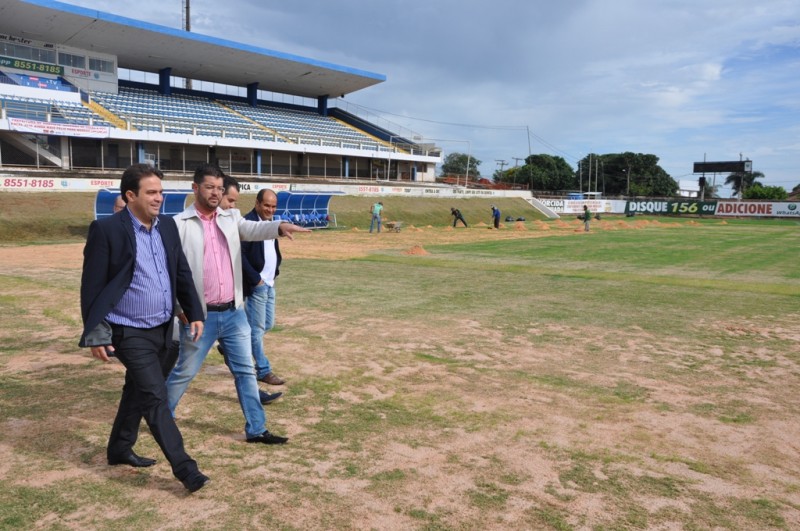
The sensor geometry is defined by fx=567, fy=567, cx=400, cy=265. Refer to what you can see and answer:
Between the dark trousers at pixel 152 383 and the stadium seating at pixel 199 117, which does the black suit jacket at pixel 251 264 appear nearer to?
the dark trousers at pixel 152 383

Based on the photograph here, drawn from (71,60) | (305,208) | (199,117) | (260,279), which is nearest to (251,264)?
(260,279)

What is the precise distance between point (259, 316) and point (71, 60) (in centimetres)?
4509

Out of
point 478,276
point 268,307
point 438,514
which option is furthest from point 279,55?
point 438,514

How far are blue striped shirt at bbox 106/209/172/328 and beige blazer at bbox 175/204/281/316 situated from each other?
1.03 ft

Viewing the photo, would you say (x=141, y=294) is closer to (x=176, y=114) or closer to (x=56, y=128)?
(x=56, y=128)

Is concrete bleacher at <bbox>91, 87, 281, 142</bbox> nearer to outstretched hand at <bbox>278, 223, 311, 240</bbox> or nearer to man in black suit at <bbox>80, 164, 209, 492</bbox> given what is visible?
outstretched hand at <bbox>278, 223, 311, 240</bbox>

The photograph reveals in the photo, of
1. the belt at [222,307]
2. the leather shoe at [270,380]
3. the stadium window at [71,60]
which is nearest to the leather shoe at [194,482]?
the belt at [222,307]

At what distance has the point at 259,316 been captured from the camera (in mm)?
5844

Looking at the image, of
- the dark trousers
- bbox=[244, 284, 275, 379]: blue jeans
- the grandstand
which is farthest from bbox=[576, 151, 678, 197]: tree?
the dark trousers

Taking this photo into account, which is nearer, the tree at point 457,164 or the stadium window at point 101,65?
the stadium window at point 101,65

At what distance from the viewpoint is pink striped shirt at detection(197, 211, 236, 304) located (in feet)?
14.1

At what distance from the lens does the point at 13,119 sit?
31.3 metres

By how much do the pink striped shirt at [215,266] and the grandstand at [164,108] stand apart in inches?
1241

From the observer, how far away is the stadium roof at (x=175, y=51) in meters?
36.4
